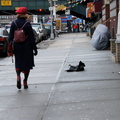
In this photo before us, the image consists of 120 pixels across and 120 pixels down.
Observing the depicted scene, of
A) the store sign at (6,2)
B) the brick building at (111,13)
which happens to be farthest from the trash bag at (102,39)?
the store sign at (6,2)

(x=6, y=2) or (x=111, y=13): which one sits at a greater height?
(x=6, y=2)

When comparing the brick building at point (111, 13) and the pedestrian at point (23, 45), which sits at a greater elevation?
the brick building at point (111, 13)

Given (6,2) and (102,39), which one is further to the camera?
(6,2)

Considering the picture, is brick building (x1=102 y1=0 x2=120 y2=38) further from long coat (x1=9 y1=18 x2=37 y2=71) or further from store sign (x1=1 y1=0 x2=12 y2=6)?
store sign (x1=1 y1=0 x2=12 y2=6)

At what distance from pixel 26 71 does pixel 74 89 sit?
1.18 m

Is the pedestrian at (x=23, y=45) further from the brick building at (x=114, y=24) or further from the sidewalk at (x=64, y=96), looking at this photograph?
the brick building at (x=114, y=24)

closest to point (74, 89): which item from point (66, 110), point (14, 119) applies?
point (66, 110)

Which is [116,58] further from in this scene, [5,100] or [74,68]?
[5,100]

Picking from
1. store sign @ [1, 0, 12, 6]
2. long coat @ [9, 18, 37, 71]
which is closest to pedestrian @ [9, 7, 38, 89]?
long coat @ [9, 18, 37, 71]

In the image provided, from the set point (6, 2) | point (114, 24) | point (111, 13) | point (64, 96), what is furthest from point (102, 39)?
point (6, 2)

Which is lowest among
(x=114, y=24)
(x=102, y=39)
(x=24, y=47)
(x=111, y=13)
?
(x=102, y=39)

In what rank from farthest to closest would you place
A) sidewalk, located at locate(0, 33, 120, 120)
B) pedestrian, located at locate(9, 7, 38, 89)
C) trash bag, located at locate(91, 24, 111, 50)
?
trash bag, located at locate(91, 24, 111, 50)
pedestrian, located at locate(9, 7, 38, 89)
sidewalk, located at locate(0, 33, 120, 120)

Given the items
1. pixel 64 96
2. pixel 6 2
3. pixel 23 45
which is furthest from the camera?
pixel 6 2

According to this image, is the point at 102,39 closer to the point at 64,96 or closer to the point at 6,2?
the point at 64,96
